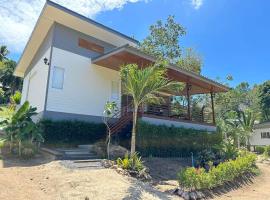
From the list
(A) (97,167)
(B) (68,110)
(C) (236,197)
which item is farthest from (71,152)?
(C) (236,197)

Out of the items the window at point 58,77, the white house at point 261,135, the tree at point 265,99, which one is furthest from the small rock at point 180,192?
the tree at point 265,99

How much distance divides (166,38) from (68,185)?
2634 centimetres

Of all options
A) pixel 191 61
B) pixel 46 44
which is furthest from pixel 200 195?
pixel 191 61

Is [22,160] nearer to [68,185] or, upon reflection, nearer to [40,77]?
[68,185]

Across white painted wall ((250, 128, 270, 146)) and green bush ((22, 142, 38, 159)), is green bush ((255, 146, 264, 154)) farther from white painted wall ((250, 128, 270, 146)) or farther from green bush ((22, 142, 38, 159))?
green bush ((22, 142, 38, 159))

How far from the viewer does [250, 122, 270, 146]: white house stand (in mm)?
39156

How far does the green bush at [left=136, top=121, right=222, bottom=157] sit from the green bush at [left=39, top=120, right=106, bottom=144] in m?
3.78

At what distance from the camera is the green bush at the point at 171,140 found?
51.3ft

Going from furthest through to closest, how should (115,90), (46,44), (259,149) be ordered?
1. (259,149)
2. (115,90)
3. (46,44)

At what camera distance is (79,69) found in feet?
60.4

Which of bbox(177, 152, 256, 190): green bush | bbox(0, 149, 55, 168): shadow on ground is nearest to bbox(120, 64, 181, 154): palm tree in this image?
bbox(177, 152, 256, 190): green bush

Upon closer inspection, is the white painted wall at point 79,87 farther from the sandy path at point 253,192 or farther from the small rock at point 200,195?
the sandy path at point 253,192

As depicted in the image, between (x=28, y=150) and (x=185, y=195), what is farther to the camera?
(x=28, y=150)

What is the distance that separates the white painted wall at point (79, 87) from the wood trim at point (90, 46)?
944mm
